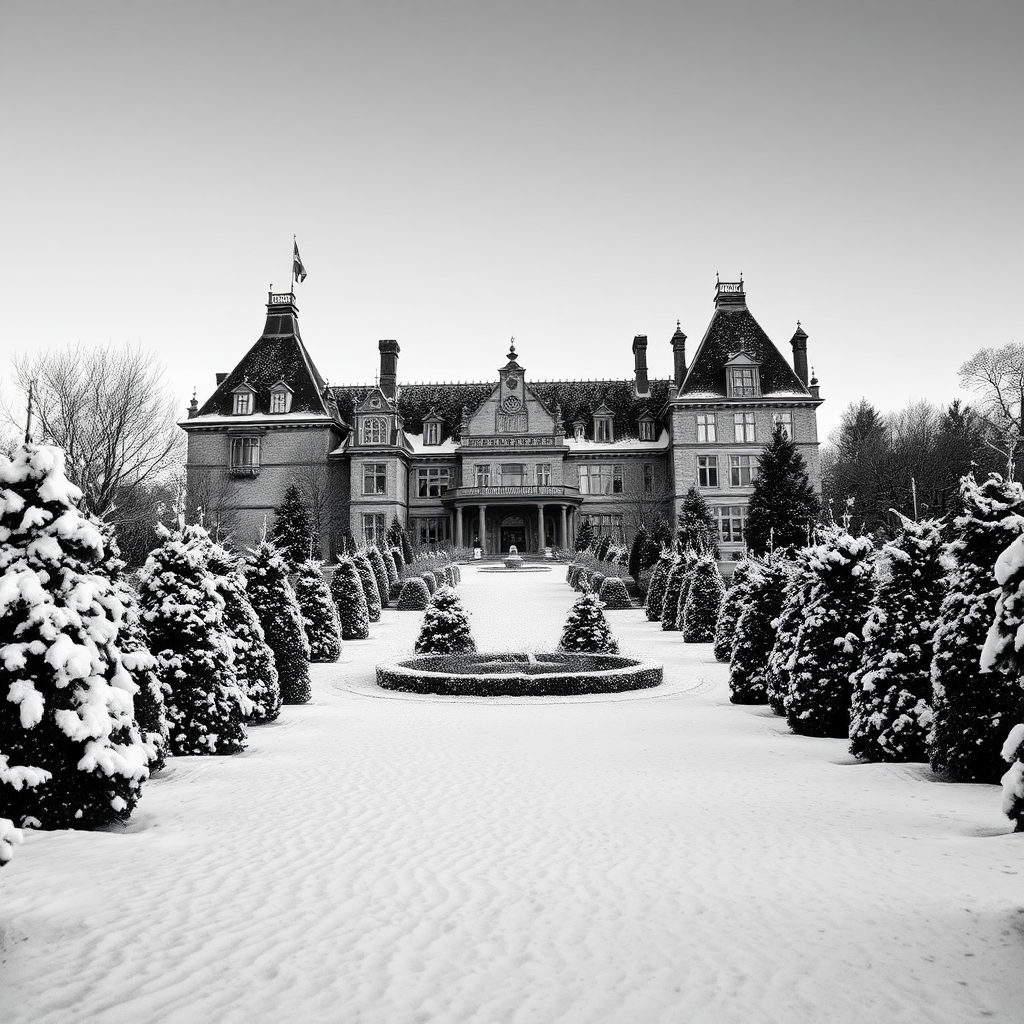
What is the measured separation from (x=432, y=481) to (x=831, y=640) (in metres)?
42.8

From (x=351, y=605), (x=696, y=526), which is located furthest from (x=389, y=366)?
(x=351, y=605)

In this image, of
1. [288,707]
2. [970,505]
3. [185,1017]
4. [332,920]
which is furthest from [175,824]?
[970,505]

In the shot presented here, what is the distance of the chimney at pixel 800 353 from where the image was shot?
48.9m

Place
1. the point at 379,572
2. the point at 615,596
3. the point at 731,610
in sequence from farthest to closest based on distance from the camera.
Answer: the point at 379,572
the point at 615,596
the point at 731,610

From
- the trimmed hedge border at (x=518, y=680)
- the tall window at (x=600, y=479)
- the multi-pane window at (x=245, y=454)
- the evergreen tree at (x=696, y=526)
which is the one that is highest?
the multi-pane window at (x=245, y=454)

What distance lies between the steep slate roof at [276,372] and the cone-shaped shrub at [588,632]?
33.0 m

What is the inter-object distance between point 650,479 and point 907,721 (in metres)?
43.3

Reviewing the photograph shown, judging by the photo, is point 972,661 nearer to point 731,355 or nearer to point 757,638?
point 757,638

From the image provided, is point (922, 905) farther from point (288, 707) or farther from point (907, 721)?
point (288, 707)

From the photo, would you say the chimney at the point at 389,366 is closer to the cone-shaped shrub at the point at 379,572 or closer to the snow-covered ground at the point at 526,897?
the cone-shaped shrub at the point at 379,572

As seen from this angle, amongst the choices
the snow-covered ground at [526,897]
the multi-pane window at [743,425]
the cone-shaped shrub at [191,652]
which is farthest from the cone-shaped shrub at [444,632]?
the multi-pane window at [743,425]

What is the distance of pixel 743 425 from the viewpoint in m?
47.7

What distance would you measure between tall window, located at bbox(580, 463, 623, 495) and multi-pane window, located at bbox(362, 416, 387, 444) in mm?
12531

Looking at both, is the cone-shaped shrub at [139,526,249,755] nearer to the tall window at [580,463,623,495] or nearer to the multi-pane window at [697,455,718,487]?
the multi-pane window at [697,455,718,487]
